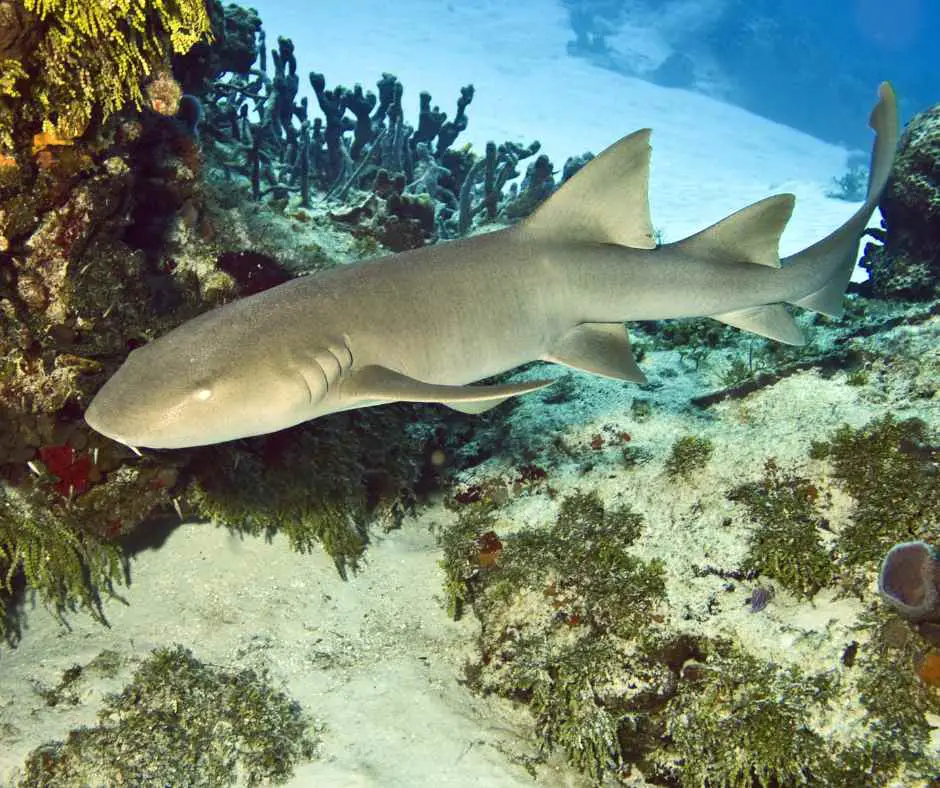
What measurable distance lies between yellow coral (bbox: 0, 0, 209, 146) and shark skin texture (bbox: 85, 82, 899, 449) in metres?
2.11

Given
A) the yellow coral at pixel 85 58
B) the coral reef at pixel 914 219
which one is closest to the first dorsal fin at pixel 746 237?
the yellow coral at pixel 85 58

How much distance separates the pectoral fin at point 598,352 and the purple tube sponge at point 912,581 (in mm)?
1786

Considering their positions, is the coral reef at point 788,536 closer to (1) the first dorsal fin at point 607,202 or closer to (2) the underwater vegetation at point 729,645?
(2) the underwater vegetation at point 729,645

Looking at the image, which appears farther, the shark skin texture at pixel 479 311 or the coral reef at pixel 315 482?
the coral reef at pixel 315 482

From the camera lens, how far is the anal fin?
406 cm

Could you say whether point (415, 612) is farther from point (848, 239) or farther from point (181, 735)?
point (848, 239)

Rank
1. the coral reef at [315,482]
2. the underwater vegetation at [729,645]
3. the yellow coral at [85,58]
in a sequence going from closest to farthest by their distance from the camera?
the underwater vegetation at [729,645] → the yellow coral at [85,58] → the coral reef at [315,482]

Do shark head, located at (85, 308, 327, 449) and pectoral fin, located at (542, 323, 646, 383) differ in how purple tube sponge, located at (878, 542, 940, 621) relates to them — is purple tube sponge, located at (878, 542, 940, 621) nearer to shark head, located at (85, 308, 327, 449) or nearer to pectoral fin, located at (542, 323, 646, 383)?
pectoral fin, located at (542, 323, 646, 383)

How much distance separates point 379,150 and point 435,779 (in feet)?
39.6

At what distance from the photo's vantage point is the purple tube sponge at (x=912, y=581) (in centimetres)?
334

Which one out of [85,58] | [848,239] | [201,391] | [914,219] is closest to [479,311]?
[201,391]

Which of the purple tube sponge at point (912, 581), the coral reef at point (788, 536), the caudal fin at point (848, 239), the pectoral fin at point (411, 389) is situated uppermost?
the caudal fin at point (848, 239)

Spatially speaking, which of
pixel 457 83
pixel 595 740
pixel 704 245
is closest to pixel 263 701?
pixel 595 740

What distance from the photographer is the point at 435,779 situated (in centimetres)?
349
